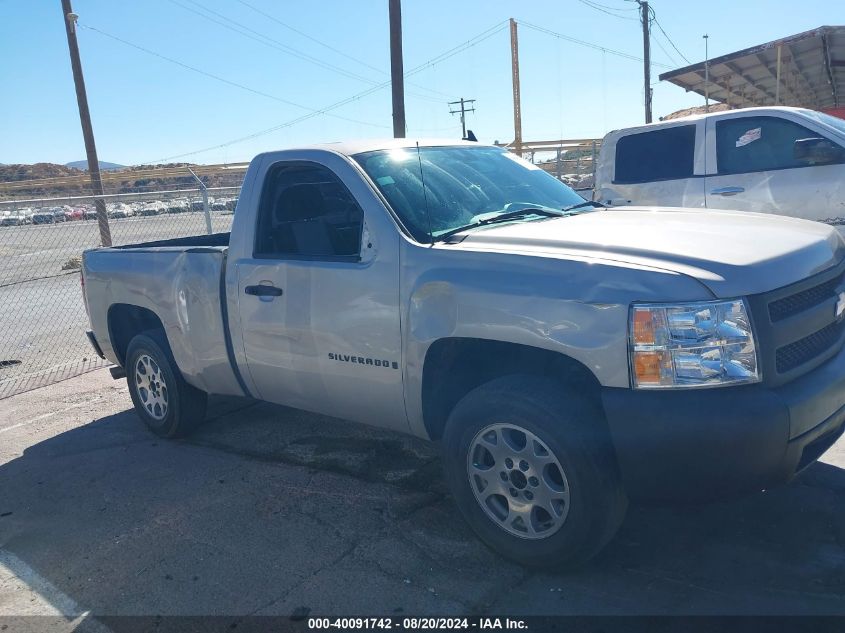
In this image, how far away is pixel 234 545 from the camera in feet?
12.5

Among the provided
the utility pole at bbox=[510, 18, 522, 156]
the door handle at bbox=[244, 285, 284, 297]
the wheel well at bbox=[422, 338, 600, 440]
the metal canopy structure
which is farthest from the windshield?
the utility pole at bbox=[510, 18, 522, 156]

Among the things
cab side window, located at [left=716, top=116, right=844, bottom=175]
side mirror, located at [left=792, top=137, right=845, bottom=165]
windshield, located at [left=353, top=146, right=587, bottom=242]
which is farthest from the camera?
cab side window, located at [left=716, top=116, right=844, bottom=175]

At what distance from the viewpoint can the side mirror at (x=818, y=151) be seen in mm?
6844

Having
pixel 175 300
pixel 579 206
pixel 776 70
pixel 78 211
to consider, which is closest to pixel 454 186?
pixel 579 206

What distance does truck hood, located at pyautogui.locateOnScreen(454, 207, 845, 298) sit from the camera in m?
2.91

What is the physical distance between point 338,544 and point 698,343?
202 centimetres

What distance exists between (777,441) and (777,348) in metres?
0.37

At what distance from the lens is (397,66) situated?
646 inches

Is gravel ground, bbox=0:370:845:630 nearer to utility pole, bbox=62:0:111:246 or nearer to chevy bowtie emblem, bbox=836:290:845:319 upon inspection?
chevy bowtie emblem, bbox=836:290:845:319

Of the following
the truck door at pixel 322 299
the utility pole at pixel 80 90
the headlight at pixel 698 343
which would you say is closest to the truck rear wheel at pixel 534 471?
the headlight at pixel 698 343

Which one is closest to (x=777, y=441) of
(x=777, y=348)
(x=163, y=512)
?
(x=777, y=348)

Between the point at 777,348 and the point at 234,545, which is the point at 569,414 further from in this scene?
the point at 234,545

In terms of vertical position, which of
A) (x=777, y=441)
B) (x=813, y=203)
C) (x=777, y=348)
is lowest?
(x=777, y=441)

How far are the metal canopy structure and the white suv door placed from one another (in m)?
10.4
